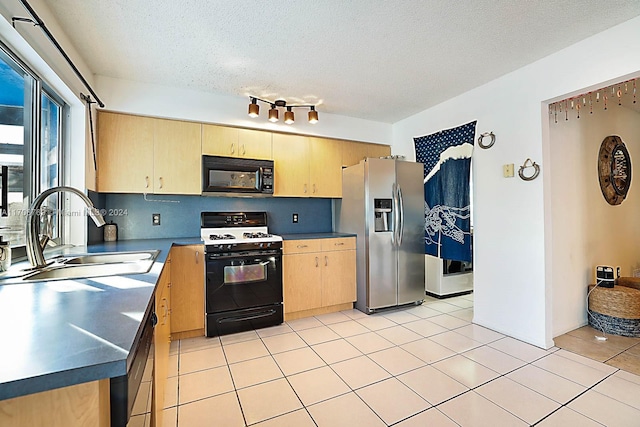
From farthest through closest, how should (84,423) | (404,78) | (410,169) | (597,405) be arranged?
(410,169) → (404,78) → (597,405) → (84,423)

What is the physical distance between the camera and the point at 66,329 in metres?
0.79

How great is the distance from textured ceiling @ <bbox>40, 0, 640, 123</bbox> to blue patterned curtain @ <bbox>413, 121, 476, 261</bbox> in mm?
599

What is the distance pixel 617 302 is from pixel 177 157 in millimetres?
4514

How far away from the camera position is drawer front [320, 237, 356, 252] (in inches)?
135

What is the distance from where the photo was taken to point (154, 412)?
1.30 metres

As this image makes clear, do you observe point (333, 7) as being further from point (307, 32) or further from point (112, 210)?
point (112, 210)

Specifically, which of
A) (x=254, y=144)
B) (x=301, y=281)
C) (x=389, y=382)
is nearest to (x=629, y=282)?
(x=389, y=382)

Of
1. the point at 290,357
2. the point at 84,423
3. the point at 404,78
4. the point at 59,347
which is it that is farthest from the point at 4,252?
the point at 404,78

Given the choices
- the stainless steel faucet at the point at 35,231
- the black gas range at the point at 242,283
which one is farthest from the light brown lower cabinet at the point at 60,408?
the black gas range at the point at 242,283

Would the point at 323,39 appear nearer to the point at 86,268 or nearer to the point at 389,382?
the point at 86,268

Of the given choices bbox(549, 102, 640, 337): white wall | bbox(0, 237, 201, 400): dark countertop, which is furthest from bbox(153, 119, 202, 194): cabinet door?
bbox(549, 102, 640, 337): white wall

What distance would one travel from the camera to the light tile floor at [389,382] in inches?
66.7

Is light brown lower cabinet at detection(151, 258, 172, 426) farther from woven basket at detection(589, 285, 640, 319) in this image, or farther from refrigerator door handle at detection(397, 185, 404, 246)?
woven basket at detection(589, 285, 640, 319)

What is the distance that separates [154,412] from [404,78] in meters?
3.11
